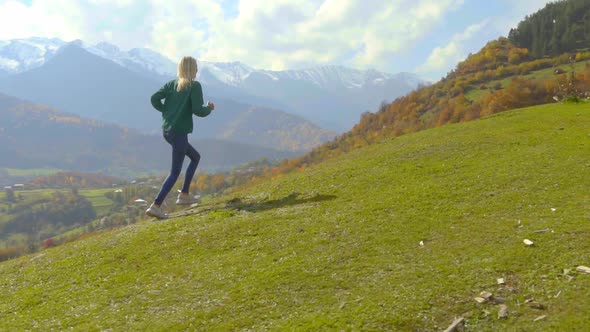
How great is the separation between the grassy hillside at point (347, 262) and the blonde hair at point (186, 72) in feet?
9.63

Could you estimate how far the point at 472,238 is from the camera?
6352 millimetres

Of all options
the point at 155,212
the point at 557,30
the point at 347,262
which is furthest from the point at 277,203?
the point at 557,30

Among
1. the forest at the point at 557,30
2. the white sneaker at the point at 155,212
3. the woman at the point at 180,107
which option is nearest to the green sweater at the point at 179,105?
the woman at the point at 180,107

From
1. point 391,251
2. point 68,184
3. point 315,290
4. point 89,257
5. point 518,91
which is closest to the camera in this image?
point 315,290

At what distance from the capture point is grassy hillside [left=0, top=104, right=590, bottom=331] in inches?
183

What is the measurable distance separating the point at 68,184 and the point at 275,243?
20703 centimetres

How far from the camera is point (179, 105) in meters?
9.63

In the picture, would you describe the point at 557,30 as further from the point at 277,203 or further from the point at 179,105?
the point at 179,105

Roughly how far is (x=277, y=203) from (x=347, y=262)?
4.31 m

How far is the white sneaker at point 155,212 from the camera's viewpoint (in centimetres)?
1009

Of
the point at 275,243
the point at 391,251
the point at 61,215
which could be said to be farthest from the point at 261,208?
the point at 61,215

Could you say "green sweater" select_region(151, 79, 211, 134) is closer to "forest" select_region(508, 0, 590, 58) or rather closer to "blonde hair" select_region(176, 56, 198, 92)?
"blonde hair" select_region(176, 56, 198, 92)

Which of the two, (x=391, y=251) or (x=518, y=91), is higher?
(x=518, y=91)

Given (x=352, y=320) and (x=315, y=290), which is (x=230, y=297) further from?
(x=352, y=320)
